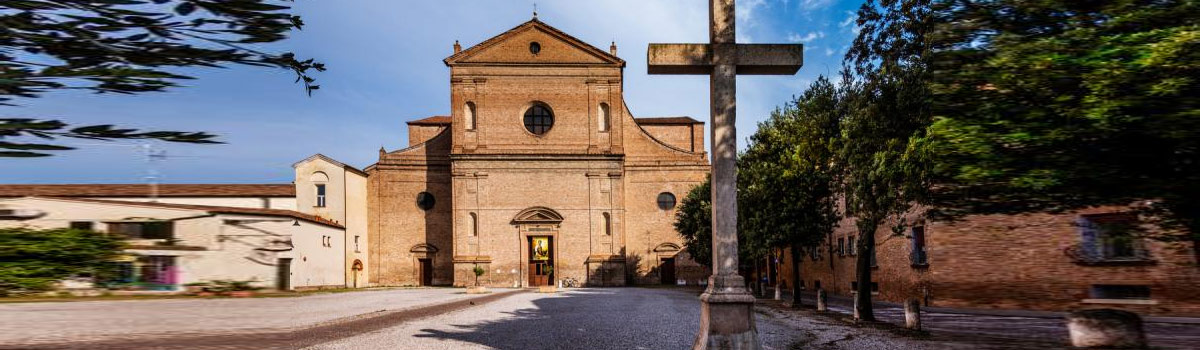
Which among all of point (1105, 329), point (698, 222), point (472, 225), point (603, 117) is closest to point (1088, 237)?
point (1105, 329)

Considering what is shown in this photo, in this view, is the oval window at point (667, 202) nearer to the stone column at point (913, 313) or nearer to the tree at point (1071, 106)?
the stone column at point (913, 313)

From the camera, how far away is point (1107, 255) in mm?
6445

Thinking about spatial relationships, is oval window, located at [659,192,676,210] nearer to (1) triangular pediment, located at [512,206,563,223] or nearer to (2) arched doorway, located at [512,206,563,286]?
(2) arched doorway, located at [512,206,563,286]

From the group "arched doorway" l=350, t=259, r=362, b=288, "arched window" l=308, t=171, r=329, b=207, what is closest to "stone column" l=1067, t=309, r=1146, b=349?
"arched doorway" l=350, t=259, r=362, b=288

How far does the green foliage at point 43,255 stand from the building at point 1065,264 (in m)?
6.49

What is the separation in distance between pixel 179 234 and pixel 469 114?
158 ft

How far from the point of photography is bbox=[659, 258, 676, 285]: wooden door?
4981cm

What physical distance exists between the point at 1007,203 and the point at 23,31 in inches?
248

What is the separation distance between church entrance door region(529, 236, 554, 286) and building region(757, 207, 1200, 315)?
41856 mm

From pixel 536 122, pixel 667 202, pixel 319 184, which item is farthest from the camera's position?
pixel 667 202

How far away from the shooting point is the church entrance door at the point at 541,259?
48.4m

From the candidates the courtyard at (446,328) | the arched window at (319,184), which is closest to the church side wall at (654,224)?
the arched window at (319,184)

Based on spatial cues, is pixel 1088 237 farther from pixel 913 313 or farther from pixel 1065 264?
pixel 913 313

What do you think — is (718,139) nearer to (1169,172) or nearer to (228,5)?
(1169,172)
